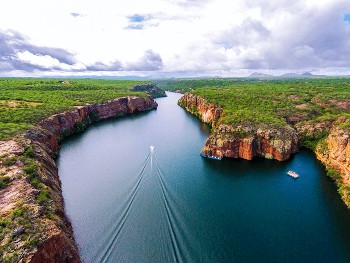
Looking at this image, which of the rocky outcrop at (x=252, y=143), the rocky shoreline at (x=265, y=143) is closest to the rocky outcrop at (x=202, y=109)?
the rocky shoreline at (x=265, y=143)

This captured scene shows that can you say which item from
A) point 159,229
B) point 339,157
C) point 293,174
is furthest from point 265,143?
point 159,229

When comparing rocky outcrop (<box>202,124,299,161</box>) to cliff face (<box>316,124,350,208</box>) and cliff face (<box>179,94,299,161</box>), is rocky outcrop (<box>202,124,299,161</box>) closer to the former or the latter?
cliff face (<box>179,94,299,161</box>)

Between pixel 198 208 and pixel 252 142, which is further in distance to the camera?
pixel 252 142

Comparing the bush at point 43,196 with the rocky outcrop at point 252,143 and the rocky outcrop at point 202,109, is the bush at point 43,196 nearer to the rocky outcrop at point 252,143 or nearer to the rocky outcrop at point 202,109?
the rocky outcrop at point 252,143

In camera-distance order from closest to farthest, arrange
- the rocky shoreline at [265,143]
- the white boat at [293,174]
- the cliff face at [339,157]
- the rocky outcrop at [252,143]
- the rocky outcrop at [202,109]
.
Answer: the cliff face at [339,157] < the white boat at [293,174] < the rocky shoreline at [265,143] < the rocky outcrop at [252,143] < the rocky outcrop at [202,109]

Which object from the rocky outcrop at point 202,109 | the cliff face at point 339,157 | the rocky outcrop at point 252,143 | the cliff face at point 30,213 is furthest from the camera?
the rocky outcrop at point 202,109

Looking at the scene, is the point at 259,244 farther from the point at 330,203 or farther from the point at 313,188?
the point at 313,188

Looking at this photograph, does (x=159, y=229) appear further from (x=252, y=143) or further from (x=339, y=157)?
(x=339, y=157)

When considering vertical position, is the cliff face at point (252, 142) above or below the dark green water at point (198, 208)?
above

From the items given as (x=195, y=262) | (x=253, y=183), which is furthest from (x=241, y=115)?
(x=195, y=262)
